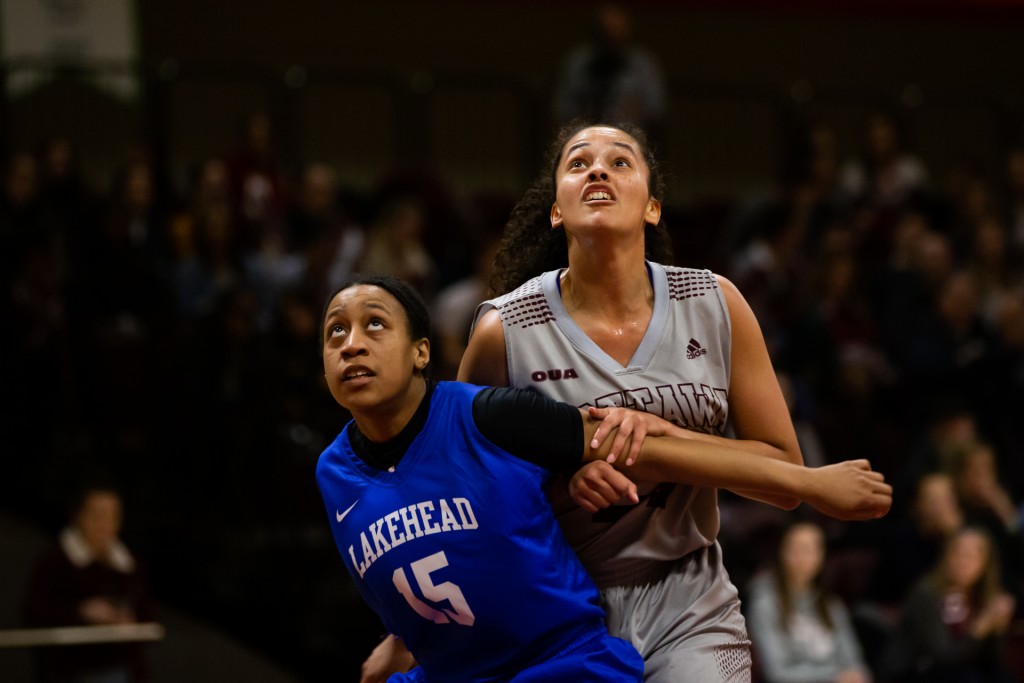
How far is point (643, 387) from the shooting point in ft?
9.93

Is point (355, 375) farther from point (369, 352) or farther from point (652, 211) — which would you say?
point (652, 211)

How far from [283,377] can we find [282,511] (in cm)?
63

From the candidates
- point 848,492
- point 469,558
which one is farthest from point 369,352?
point 848,492

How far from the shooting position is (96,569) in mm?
5988

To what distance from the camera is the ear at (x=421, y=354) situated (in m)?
2.90

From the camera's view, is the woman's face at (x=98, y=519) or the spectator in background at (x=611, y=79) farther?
the spectator in background at (x=611, y=79)

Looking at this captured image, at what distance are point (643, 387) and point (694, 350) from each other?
0.14 metres

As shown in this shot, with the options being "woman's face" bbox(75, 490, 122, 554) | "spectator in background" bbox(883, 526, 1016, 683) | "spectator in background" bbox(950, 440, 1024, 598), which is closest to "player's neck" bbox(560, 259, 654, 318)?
"woman's face" bbox(75, 490, 122, 554)

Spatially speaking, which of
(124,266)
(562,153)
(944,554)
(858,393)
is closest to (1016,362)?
(858,393)

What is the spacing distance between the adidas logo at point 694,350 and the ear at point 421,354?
55cm

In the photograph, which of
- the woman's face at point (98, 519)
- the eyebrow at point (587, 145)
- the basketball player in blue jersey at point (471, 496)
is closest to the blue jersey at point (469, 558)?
the basketball player in blue jersey at point (471, 496)

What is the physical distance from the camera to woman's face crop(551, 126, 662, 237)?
3037 millimetres

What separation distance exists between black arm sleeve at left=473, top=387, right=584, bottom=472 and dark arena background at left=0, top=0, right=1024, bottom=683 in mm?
2989

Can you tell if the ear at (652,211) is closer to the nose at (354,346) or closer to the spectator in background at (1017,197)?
the nose at (354,346)
